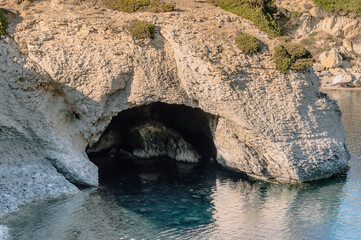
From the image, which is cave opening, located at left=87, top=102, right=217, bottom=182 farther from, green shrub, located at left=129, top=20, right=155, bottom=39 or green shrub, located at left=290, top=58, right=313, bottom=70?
green shrub, located at left=129, top=20, right=155, bottom=39

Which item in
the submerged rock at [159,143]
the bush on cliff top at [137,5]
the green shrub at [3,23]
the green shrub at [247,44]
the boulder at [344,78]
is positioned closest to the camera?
the green shrub at [3,23]

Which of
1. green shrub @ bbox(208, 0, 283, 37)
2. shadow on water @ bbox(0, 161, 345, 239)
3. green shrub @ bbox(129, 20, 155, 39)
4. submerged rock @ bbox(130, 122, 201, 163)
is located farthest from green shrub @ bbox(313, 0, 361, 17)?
green shrub @ bbox(129, 20, 155, 39)

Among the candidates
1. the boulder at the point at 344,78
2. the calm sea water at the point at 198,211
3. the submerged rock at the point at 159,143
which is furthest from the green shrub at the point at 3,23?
the boulder at the point at 344,78

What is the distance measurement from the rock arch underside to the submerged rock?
4778mm

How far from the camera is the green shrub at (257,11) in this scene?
24.3 metres

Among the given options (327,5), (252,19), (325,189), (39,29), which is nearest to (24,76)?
(39,29)

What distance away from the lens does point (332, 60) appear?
7162 cm

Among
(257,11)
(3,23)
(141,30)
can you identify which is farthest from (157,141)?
(3,23)

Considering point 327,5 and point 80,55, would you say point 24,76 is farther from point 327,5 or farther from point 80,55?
point 327,5

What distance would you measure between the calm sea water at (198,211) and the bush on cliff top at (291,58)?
21.1 ft

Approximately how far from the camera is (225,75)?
21.3 metres

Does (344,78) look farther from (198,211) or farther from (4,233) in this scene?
(4,233)

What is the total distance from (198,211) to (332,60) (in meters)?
61.1

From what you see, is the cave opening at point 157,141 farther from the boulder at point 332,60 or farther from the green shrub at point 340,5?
the green shrub at point 340,5
